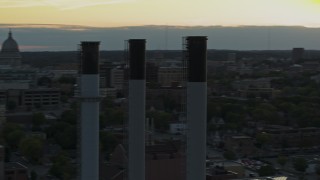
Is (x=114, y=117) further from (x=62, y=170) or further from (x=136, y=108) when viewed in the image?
(x=136, y=108)

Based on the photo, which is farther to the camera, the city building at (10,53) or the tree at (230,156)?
the city building at (10,53)

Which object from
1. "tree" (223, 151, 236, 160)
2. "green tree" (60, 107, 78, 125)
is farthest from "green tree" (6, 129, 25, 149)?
"tree" (223, 151, 236, 160)

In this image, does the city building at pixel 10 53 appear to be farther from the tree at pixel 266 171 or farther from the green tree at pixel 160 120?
the tree at pixel 266 171

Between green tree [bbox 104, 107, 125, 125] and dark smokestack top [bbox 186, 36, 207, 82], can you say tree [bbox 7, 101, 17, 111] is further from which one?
dark smokestack top [bbox 186, 36, 207, 82]

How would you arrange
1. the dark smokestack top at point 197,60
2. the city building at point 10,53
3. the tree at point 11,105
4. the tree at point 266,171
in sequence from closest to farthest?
the dark smokestack top at point 197,60 < the tree at point 266,171 < the tree at point 11,105 < the city building at point 10,53

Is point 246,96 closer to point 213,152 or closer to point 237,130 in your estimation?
point 237,130

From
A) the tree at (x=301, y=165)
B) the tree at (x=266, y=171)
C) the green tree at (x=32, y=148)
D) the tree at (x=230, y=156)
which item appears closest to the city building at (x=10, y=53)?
the green tree at (x=32, y=148)

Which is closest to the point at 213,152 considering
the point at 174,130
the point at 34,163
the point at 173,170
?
the point at 174,130
